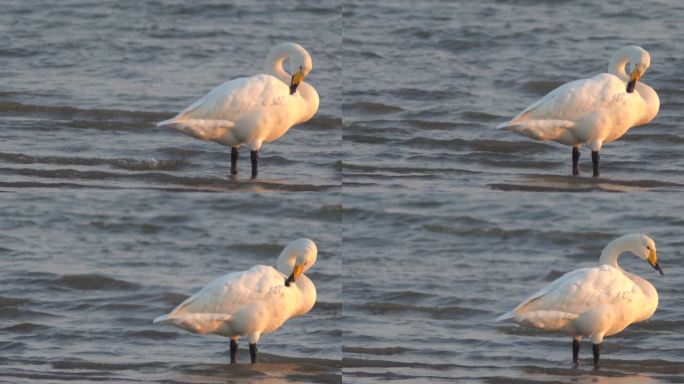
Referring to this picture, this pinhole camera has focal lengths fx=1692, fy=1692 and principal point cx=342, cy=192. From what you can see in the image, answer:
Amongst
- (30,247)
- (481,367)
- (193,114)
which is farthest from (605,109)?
(30,247)

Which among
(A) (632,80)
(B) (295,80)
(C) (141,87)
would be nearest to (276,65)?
(B) (295,80)

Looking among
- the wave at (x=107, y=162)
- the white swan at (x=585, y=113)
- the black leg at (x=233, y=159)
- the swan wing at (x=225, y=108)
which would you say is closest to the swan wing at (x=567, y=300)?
the white swan at (x=585, y=113)

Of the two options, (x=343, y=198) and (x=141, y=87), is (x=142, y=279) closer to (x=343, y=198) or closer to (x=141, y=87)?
(x=343, y=198)

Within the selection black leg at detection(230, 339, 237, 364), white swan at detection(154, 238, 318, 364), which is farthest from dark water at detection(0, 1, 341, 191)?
black leg at detection(230, 339, 237, 364)

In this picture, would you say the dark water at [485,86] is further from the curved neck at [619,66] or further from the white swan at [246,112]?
the white swan at [246,112]

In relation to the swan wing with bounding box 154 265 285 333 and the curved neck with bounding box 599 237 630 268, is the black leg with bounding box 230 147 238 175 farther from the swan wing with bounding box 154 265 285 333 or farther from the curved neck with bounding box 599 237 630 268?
the curved neck with bounding box 599 237 630 268

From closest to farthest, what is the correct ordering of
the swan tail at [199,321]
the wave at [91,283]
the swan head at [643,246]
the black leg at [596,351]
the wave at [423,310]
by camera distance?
the swan tail at [199,321] < the black leg at [596,351] < the swan head at [643,246] < the wave at [423,310] < the wave at [91,283]

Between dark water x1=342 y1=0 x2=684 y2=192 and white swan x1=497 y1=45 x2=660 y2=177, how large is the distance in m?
0.54

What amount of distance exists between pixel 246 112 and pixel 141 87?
375 centimetres

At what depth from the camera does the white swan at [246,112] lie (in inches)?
447

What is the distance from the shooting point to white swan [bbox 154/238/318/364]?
10.6 metres

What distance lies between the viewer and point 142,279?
13.3m

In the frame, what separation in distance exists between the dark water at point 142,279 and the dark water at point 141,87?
975mm

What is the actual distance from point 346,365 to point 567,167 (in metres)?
2.64
